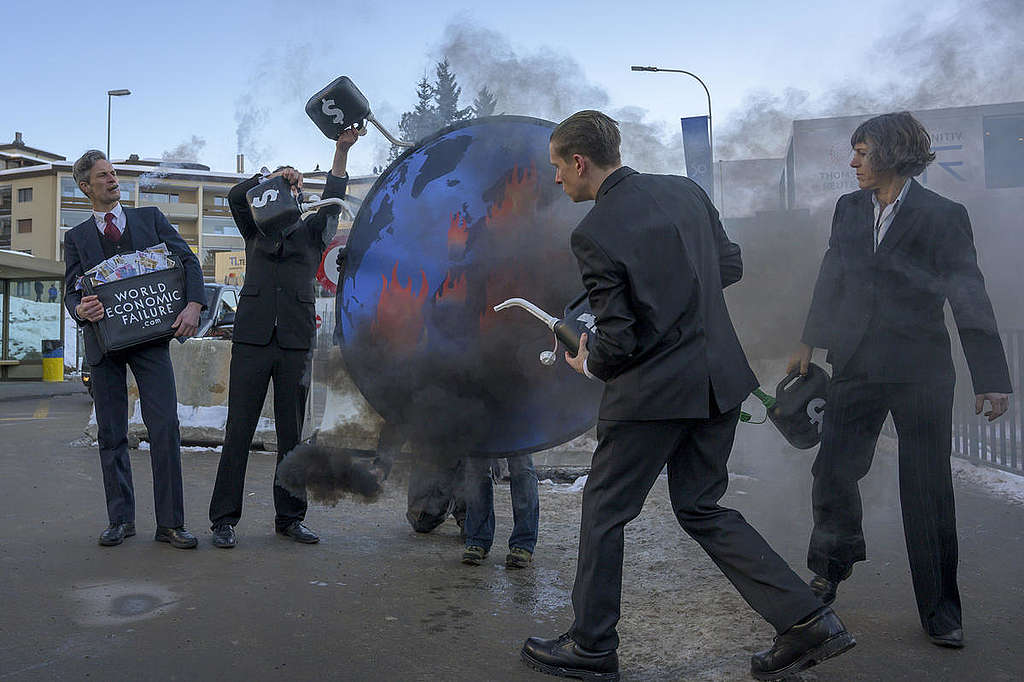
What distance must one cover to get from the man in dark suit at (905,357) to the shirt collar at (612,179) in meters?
1.13

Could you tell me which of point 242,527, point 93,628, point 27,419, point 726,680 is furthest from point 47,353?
point 726,680

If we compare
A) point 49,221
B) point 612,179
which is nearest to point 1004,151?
point 612,179

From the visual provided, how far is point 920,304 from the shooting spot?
310 centimetres

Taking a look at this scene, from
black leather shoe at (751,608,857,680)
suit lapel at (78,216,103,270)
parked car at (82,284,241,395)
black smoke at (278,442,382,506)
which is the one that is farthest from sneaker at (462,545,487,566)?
parked car at (82,284,241,395)

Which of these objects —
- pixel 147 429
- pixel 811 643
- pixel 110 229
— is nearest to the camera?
pixel 811 643

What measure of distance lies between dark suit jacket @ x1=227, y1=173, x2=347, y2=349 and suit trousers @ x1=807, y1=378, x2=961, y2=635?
101 inches

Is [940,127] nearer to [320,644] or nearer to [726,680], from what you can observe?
[726,680]

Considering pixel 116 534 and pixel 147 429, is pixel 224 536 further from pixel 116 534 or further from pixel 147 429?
pixel 147 429

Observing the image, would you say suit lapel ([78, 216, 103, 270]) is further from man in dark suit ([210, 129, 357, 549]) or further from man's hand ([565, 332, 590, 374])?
man's hand ([565, 332, 590, 374])

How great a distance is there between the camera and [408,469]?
136 inches

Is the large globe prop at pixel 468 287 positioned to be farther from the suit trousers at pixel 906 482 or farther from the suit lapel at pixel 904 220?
the suit lapel at pixel 904 220

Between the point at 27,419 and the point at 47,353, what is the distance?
42.2 feet

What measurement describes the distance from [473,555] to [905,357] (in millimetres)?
2126

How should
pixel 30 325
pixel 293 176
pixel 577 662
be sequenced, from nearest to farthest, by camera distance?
pixel 577 662, pixel 293 176, pixel 30 325
